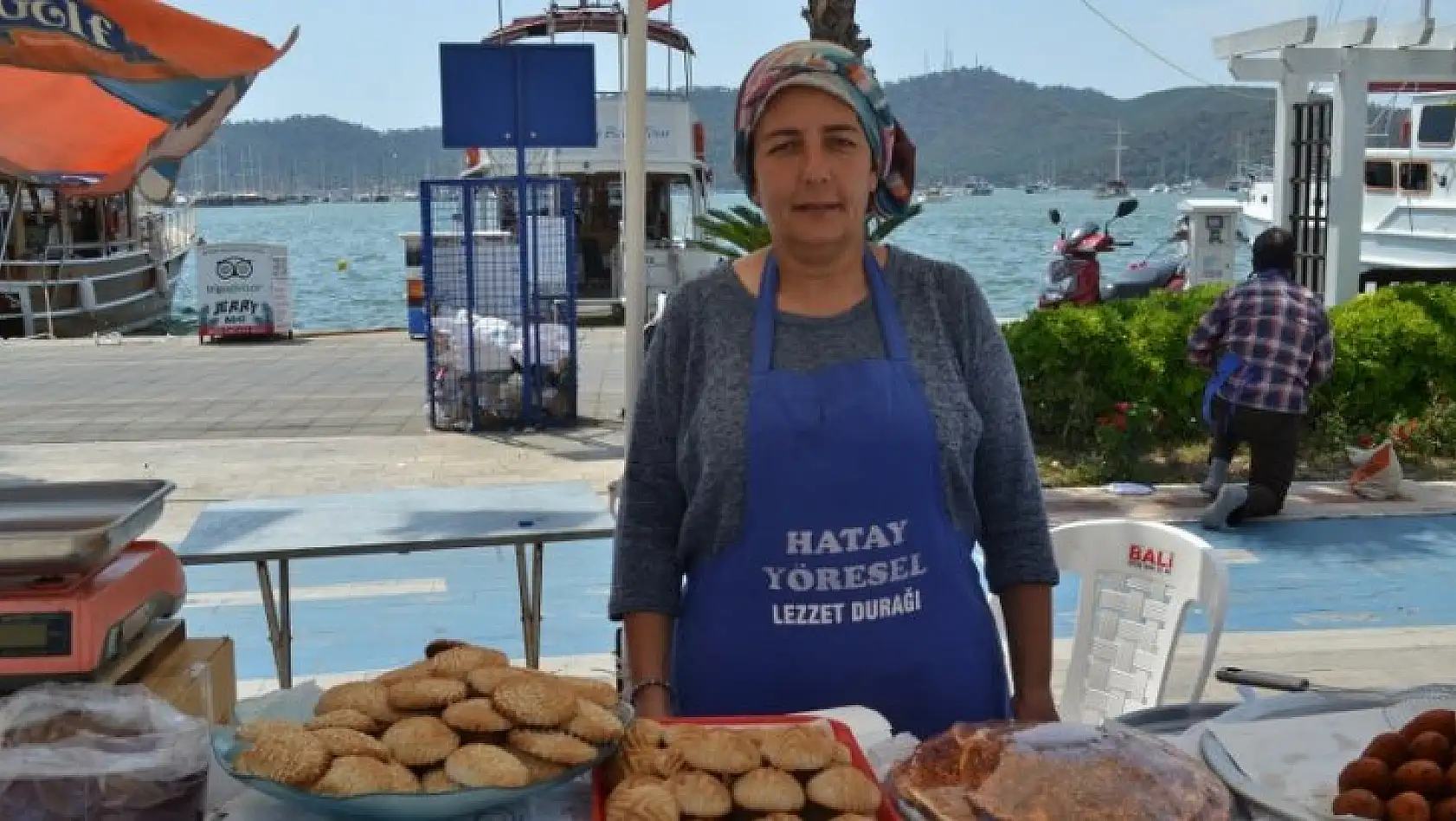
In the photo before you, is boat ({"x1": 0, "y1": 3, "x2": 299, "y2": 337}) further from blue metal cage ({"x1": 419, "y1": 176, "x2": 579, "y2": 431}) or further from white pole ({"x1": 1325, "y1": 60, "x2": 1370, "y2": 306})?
white pole ({"x1": 1325, "y1": 60, "x2": 1370, "y2": 306})

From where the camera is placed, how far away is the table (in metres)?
3.87

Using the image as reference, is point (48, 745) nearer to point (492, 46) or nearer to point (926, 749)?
point (926, 749)

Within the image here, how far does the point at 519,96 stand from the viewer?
448 inches

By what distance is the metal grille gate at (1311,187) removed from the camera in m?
13.6

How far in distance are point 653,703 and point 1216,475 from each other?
703 centimetres

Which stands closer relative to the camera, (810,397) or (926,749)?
(926,749)

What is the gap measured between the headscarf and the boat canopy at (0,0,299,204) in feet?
10.7

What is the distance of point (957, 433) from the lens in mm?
2295

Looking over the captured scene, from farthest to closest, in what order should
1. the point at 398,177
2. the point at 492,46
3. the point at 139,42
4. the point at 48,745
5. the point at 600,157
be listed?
the point at 398,177
the point at 600,157
the point at 492,46
the point at 139,42
the point at 48,745

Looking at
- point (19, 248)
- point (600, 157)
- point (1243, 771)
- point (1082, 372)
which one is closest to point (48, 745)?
point (1243, 771)

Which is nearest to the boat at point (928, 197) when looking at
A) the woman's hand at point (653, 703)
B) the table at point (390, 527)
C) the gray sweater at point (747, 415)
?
the gray sweater at point (747, 415)

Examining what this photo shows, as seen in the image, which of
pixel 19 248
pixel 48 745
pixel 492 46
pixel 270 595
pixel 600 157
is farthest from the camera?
pixel 19 248

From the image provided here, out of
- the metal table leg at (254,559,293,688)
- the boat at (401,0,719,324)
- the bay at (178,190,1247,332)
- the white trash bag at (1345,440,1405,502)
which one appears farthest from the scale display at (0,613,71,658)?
the boat at (401,0,719,324)

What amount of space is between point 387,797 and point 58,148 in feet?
21.5
